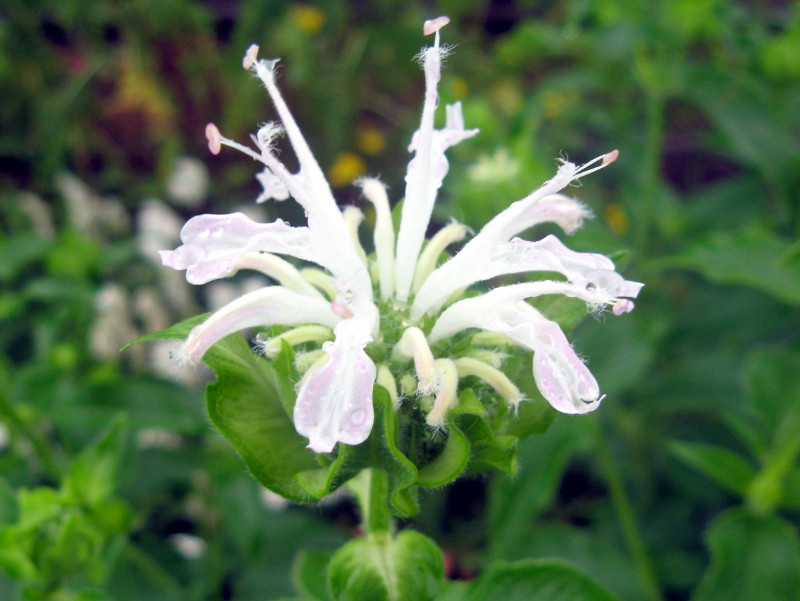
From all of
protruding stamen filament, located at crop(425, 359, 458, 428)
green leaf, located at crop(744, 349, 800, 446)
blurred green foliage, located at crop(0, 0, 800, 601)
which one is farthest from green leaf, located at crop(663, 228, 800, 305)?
protruding stamen filament, located at crop(425, 359, 458, 428)

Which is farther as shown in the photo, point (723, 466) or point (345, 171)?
point (345, 171)

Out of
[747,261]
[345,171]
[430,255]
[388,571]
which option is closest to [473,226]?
[747,261]

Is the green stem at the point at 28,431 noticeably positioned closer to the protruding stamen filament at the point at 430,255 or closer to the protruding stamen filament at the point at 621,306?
the protruding stamen filament at the point at 430,255

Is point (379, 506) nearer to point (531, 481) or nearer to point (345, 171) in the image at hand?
point (531, 481)

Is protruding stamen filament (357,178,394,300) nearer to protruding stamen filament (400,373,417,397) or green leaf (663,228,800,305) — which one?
protruding stamen filament (400,373,417,397)

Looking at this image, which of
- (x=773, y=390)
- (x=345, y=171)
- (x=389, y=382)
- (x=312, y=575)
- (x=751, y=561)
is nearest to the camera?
(x=389, y=382)

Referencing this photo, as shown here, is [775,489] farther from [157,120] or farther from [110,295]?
[157,120]
